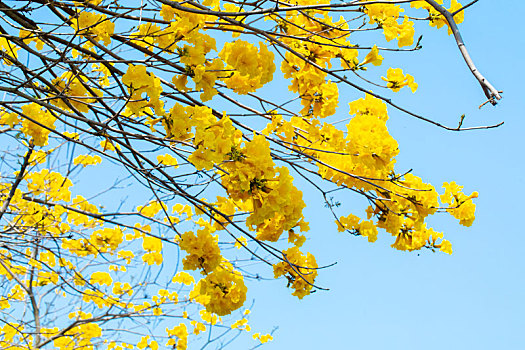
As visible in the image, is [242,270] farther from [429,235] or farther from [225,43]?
[225,43]

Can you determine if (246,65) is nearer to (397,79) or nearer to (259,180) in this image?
(259,180)

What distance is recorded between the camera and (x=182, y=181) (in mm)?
2730

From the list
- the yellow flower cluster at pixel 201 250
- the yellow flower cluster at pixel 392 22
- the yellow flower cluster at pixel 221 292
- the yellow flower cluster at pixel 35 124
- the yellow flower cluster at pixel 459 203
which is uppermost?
the yellow flower cluster at pixel 35 124

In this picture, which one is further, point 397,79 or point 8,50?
point 8,50

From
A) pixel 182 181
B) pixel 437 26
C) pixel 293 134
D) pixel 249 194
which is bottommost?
pixel 249 194

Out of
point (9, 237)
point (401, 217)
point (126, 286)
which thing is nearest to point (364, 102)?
point (401, 217)

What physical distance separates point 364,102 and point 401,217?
0.74 m

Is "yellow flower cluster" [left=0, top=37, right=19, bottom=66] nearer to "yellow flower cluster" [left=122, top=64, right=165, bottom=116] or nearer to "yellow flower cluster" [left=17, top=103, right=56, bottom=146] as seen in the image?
"yellow flower cluster" [left=17, top=103, right=56, bottom=146]

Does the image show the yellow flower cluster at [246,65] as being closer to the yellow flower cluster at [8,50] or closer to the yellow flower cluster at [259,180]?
the yellow flower cluster at [259,180]

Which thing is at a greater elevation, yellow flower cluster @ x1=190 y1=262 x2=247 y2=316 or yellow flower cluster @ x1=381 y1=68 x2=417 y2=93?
yellow flower cluster @ x1=381 y1=68 x2=417 y2=93

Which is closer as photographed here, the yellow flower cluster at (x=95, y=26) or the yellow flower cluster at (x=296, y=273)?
the yellow flower cluster at (x=95, y=26)

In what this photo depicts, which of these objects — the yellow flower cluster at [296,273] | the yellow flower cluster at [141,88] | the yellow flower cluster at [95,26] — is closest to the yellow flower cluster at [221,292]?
the yellow flower cluster at [296,273]

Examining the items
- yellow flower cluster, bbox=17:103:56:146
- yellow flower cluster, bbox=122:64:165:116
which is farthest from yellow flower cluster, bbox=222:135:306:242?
yellow flower cluster, bbox=17:103:56:146

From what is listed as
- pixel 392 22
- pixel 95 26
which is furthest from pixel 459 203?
pixel 95 26
